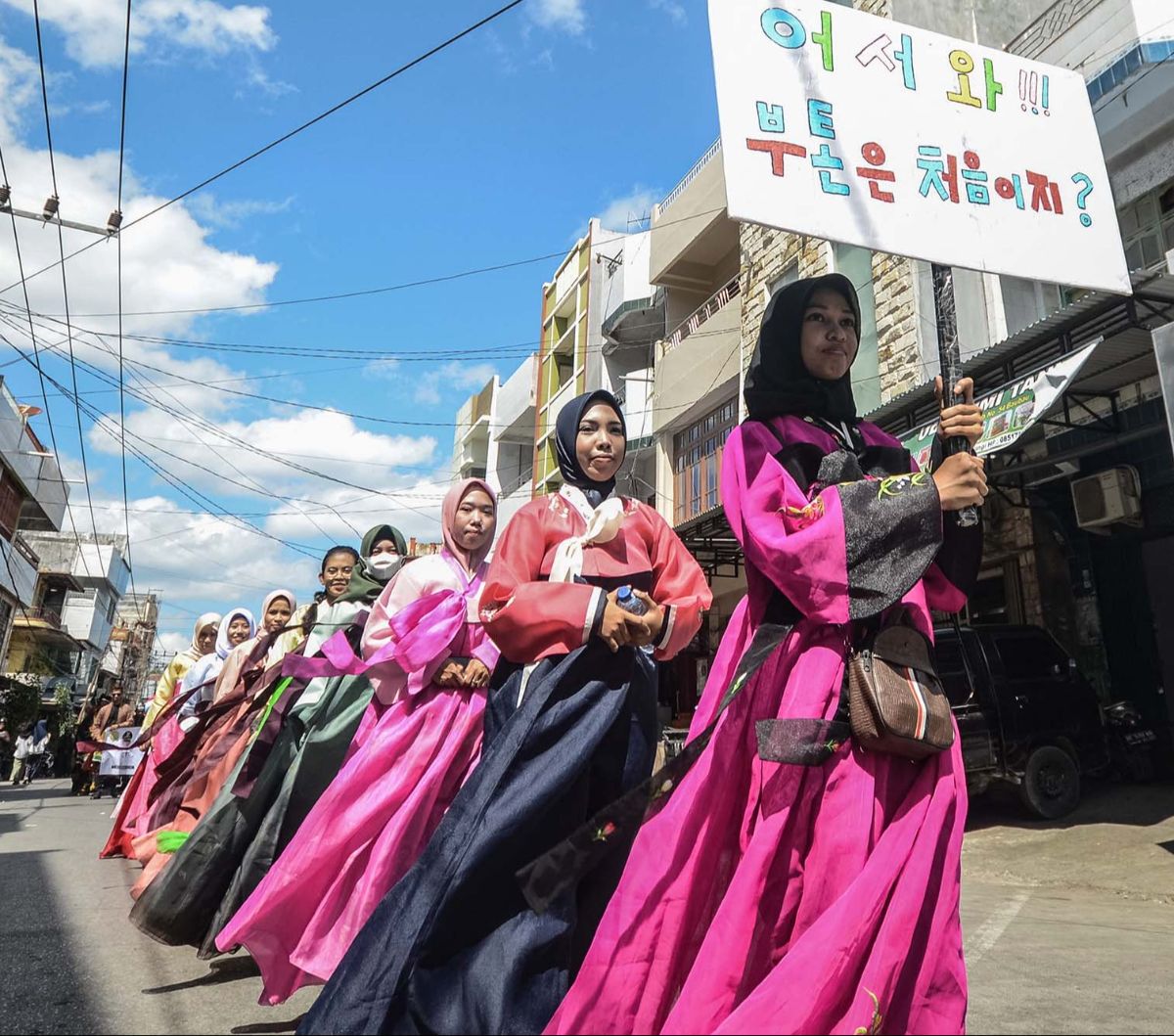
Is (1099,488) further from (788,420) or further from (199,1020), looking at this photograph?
(199,1020)

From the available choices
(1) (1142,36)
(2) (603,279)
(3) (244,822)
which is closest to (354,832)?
(3) (244,822)

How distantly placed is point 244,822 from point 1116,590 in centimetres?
901

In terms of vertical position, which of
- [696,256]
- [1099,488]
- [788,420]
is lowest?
[788,420]

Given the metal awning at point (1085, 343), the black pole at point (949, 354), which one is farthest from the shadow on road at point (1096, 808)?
the black pole at point (949, 354)

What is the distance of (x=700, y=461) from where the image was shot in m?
16.7

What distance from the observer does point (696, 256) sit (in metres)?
17.5

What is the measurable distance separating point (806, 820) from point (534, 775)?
704 millimetres

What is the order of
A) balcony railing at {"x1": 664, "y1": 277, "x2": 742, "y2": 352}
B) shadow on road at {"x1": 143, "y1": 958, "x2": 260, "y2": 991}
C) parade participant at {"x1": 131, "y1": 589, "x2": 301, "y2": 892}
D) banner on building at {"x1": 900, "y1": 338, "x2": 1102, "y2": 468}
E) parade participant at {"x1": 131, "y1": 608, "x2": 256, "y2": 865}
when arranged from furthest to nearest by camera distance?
balcony railing at {"x1": 664, "y1": 277, "x2": 742, "y2": 352} → banner on building at {"x1": 900, "y1": 338, "x2": 1102, "y2": 468} → parade participant at {"x1": 131, "y1": 608, "x2": 256, "y2": 865} → parade participant at {"x1": 131, "y1": 589, "x2": 301, "y2": 892} → shadow on road at {"x1": 143, "y1": 958, "x2": 260, "y2": 991}

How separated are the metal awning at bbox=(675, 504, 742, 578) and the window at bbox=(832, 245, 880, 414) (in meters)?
2.37

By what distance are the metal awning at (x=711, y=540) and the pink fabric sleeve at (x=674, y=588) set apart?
361 inches

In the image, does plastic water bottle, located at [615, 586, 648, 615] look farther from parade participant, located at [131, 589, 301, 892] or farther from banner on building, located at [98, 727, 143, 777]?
banner on building, located at [98, 727, 143, 777]

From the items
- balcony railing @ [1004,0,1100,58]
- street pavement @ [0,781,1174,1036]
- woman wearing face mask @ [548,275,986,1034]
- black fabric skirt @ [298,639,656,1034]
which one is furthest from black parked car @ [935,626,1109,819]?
balcony railing @ [1004,0,1100,58]

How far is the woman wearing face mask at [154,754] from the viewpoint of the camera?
21.3ft

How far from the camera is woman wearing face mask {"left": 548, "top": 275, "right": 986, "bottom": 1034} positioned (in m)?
1.54
